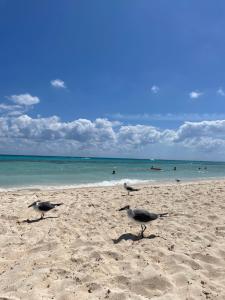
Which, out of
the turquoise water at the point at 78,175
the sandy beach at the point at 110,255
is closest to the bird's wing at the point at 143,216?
the sandy beach at the point at 110,255

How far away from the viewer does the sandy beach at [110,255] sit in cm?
461

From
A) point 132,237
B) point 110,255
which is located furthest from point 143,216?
point 110,255

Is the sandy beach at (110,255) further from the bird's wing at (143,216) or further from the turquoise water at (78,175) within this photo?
the turquoise water at (78,175)

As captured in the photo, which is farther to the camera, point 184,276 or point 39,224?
point 39,224

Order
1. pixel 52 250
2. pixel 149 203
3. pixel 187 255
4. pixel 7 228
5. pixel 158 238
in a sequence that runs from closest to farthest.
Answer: pixel 187 255 → pixel 52 250 → pixel 158 238 → pixel 7 228 → pixel 149 203

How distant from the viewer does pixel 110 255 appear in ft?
19.5

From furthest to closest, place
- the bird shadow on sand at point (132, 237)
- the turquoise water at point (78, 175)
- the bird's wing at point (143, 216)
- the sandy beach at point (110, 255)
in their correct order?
the turquoise water at point (78, 175) → the bird's wing at point (143, 216) → the bird shadow on sand at point (132, 237) → the sandy beach at point (110, 255)

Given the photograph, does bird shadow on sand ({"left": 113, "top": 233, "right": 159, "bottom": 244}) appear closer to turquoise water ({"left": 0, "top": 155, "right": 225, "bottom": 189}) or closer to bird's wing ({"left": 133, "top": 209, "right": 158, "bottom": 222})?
bird's wing ({"left": 133, "top": 209, "right": 158, "bottom": 222})

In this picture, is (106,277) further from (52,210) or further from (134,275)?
(52,210)

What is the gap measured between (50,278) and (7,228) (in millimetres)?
3395

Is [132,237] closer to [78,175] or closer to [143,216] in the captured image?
[143,216]

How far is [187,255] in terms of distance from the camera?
587 centimetres

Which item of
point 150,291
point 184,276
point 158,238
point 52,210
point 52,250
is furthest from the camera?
point 52,210

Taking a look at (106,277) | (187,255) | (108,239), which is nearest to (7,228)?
(108,239)
